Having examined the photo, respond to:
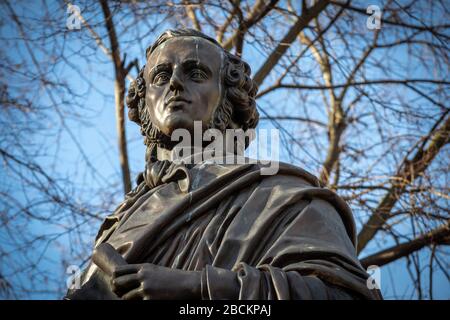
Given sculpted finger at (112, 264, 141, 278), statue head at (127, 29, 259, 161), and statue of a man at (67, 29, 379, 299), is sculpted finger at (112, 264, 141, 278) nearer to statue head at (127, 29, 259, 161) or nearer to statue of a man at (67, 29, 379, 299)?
statue of a man at (67, 29, 379, 299)

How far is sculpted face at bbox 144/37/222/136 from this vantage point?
6387mm

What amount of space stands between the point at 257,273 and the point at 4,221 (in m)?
5.86

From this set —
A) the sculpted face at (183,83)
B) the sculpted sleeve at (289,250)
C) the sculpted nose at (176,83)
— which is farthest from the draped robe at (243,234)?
the sculpted nose at (176,83)

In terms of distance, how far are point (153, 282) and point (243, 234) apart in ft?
1.83

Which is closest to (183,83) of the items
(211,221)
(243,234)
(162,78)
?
(162,78)

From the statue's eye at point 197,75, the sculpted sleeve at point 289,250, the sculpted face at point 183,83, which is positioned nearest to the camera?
the sculpted sleeve at point 289,250

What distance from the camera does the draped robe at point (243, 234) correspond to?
5.07 meters

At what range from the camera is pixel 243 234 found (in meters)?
5.49

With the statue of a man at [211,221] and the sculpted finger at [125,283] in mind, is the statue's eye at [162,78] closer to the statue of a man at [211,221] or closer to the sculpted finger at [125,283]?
the statue of a man at [211,221]

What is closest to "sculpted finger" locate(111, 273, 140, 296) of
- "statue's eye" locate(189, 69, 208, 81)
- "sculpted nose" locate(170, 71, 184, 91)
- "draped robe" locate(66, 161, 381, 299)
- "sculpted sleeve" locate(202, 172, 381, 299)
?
"draped robe" locate(66, 161, 381, 299)

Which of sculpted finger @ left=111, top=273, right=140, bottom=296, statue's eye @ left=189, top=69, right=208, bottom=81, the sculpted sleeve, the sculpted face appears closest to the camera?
the sculpted sleeve

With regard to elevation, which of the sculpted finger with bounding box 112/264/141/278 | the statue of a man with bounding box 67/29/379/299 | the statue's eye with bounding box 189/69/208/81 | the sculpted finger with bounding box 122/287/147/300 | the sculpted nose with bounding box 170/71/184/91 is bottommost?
the sculpted finger with bounding box 122/287/147/300

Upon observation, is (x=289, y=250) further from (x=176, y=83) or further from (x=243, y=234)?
(x=176, y=83)

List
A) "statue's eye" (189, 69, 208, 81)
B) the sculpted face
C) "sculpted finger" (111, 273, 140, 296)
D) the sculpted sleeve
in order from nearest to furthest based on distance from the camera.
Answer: the sculpted sleeve
"sculpted finger" (111, 273, 140, 296)
the sculpted face
"statue's eye" (189, 69, 208, 81)
